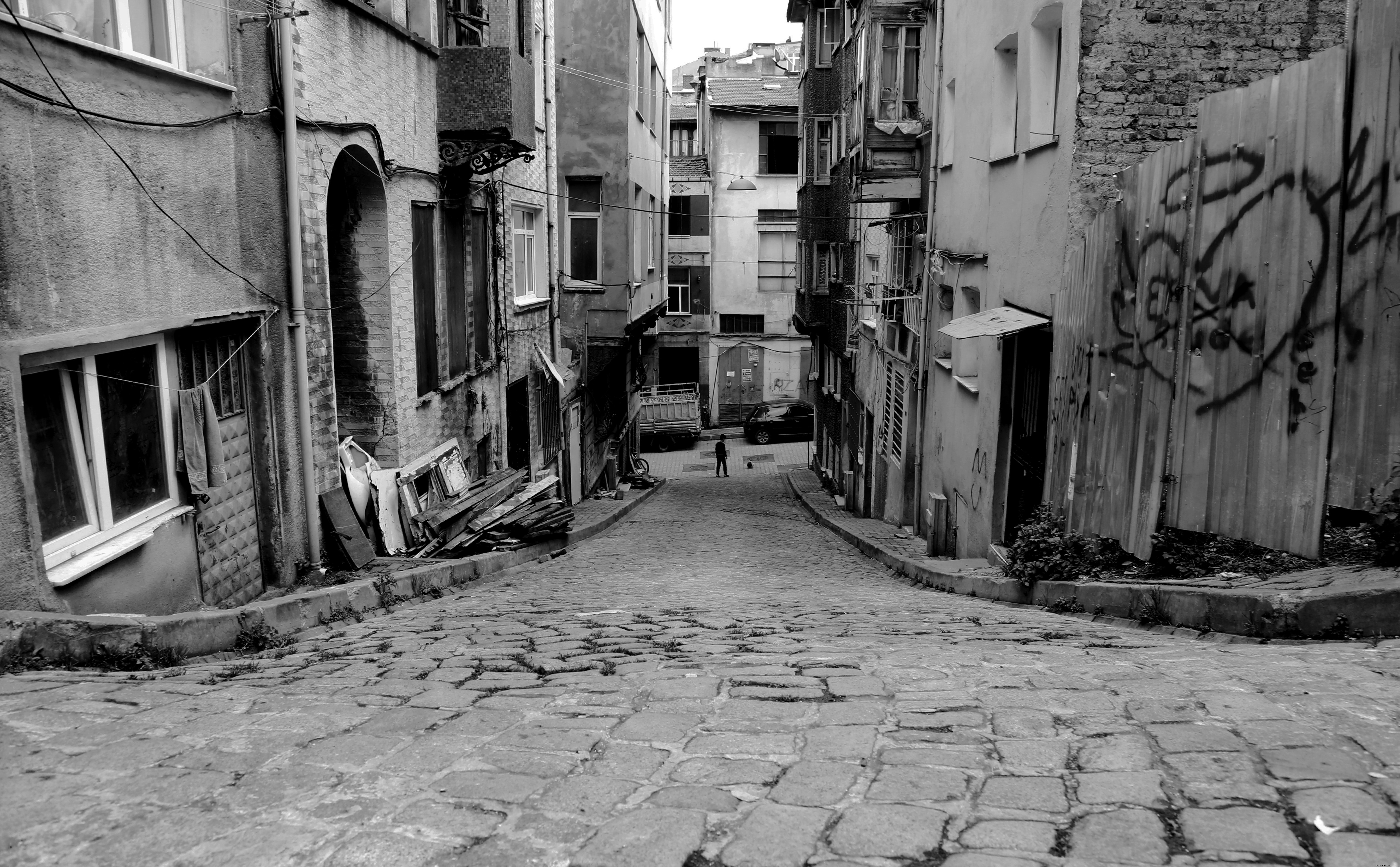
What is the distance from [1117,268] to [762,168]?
35.1 metres

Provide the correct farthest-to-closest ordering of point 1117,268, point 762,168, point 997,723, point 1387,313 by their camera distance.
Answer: point 762,168
point 1117,268
point 1387,313
point 997,723

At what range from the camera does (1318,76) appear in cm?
528

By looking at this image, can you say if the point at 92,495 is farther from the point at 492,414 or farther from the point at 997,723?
the point at 492,414

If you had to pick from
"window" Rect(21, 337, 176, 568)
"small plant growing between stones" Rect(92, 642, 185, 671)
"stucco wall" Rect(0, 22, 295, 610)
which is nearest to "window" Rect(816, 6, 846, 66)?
"stucco wall" Rect(0, 22, 295, 610)

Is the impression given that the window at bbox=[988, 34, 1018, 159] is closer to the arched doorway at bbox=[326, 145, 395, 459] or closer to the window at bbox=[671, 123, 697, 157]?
the arched doorway at bbox=[326, 145, 395, 459]

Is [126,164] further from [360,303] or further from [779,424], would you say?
[779,424]

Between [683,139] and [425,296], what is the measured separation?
33607 millimetres

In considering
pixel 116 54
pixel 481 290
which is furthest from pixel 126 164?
pixel 481 290

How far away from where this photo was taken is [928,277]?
15.1 m

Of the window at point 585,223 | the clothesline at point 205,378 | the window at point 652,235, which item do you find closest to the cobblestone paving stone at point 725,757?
the clothesline at point 205,378

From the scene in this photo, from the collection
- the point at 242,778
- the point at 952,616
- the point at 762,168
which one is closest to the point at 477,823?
the point at 242,778

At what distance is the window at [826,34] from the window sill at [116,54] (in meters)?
21.4

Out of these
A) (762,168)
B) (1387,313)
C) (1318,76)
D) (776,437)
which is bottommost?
(776,437)

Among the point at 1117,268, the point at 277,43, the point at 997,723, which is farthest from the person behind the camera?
the point at 277,43
